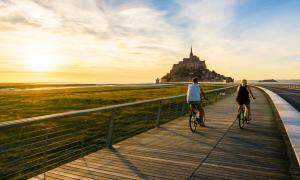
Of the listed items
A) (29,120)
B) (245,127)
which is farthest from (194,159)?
(245,127)

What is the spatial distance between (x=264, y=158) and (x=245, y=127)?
5368mm

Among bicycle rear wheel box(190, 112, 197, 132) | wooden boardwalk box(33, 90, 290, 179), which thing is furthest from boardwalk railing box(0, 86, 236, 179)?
bicycle rear wheel box(190, 112, 197, 132)

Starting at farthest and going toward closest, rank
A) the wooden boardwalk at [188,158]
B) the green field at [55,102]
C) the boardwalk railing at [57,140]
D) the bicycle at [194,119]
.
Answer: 1. the green field at [55,102]
2. the bicycle at [194,119]
3. the wooden boardwalk at [188,158]
4. the boardwalk railing at [57,140]

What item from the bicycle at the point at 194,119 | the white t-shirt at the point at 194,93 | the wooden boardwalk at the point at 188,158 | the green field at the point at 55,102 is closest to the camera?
the wooden boardwalk at the point at 188,158

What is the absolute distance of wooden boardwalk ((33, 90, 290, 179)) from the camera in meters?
6.33

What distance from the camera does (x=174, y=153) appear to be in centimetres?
814

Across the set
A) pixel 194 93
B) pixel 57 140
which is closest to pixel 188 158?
pixel 194 93

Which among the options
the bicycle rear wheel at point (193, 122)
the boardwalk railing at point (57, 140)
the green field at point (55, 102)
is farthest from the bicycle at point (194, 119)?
the green field at point (55, 102)

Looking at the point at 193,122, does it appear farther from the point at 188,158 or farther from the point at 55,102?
the point at 55,102

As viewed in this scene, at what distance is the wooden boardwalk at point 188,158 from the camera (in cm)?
633

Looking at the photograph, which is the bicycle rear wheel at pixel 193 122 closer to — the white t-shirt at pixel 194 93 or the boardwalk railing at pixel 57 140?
the white t-shirt at pixel 194 93

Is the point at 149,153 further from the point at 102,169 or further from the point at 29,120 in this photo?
the point at 29,120

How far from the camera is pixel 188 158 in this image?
25.0ft

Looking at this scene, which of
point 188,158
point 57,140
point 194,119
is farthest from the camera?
point 57,140
